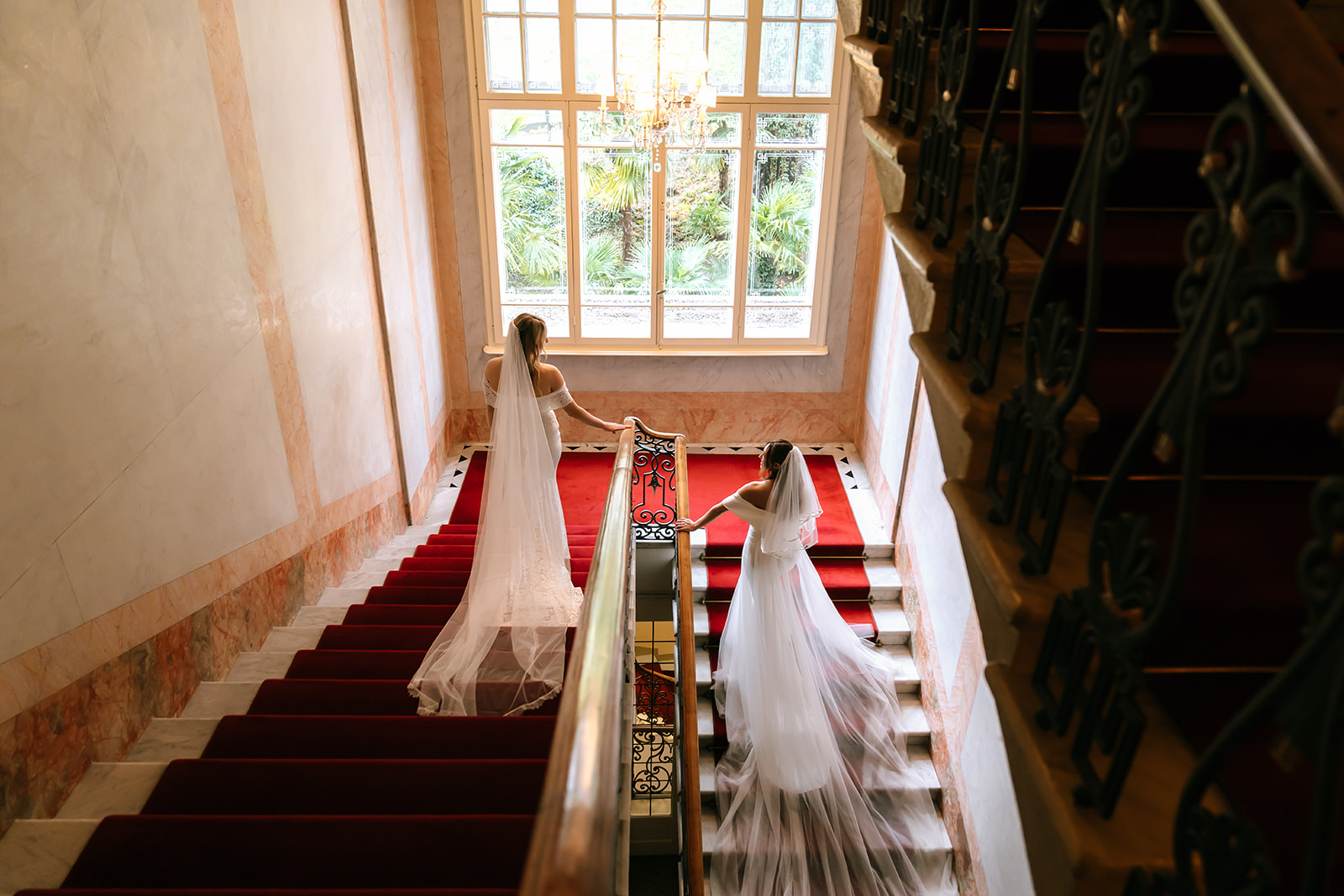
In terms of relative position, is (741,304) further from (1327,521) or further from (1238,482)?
(1327,521)

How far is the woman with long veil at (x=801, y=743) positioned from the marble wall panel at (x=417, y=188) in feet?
11.7

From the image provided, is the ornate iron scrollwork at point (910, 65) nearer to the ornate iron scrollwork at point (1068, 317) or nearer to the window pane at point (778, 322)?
the ornate iron scrollwork at point (1068, 317)

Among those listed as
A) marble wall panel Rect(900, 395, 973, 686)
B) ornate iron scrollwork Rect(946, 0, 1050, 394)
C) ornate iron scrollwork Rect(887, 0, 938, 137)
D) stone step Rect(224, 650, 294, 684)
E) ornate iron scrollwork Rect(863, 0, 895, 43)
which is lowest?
marble wall panel Rect(900, 395, 973, 686)

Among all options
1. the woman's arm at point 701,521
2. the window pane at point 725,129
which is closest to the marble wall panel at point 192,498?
the woman's arm at point 701,521

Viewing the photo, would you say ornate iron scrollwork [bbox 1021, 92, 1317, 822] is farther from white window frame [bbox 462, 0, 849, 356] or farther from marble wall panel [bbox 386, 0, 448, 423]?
white window frame [bbox 462, 0, 849, 356]

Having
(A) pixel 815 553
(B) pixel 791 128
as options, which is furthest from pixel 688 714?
(B) pixel 791 128

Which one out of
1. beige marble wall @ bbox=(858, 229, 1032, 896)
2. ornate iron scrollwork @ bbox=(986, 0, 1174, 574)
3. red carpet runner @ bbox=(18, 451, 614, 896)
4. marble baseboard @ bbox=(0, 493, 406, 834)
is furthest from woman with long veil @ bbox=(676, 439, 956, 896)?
ornate iron scrollwork @ bbox=(986, 0, 1174, 574)

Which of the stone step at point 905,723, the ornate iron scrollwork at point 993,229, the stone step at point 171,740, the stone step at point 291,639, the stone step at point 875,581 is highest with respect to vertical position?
the ornate iron scrollwork at point 993,229

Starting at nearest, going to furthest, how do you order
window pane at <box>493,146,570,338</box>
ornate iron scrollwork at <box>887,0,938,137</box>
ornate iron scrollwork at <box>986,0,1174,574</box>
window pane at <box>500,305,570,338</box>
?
ornate iron scrollwork at <box>986,0,1174,574</box>, ornate iron scrollwork at <box>887,0,938,137</box>, window pane at <box>493,146,570,338</box>, window pane at <box>500,305,570,338</box>

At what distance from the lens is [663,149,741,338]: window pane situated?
8.04m

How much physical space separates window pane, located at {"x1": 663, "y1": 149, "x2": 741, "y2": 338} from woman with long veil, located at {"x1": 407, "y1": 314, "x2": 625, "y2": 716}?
3515 mm

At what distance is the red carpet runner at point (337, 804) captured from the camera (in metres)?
2.19

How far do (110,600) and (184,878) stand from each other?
125 cm

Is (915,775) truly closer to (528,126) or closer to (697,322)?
(697,322)
